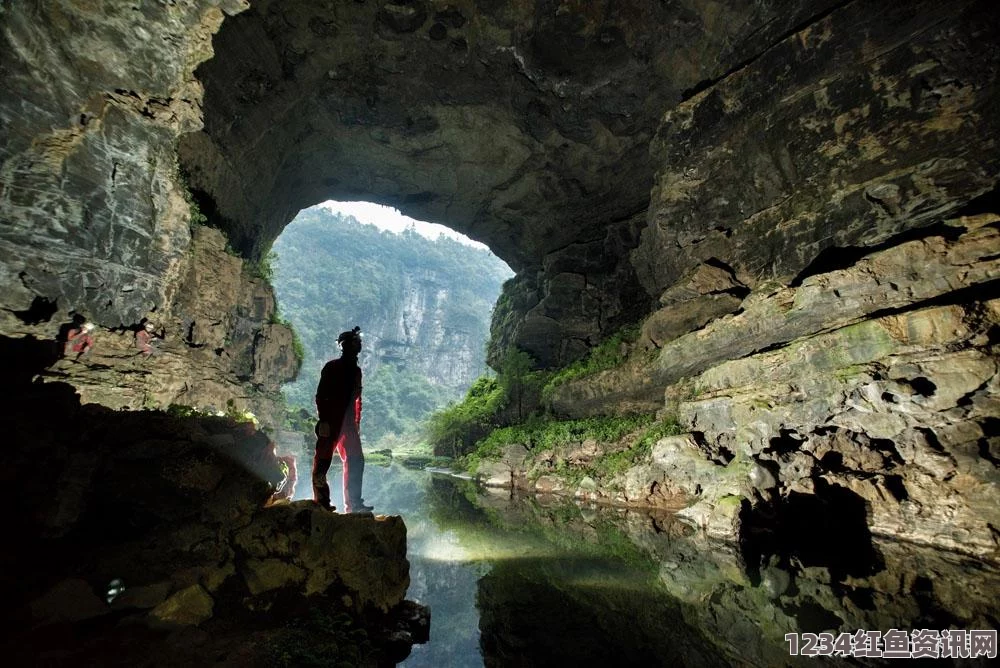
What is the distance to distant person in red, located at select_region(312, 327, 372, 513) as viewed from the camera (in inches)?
159

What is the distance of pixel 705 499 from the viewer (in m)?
7.59

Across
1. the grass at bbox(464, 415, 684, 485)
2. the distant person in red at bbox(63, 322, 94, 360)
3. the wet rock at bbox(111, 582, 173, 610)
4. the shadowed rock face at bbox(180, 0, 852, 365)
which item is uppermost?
the shadowed rock face at bbox(180, 0, 852, 365)

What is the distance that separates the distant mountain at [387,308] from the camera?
215 ft

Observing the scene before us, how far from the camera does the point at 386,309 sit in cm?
7706

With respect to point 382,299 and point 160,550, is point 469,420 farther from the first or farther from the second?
point 382,299

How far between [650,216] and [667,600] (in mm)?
11860

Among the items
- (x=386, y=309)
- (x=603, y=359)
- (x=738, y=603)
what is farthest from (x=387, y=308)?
(x=738, y=603)

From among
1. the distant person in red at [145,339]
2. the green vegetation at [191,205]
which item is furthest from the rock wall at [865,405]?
the green vegetation at [191,205]

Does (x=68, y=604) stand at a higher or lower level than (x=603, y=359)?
lower

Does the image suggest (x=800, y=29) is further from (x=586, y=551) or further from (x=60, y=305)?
(x=60, y=305)

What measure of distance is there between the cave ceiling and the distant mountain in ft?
157

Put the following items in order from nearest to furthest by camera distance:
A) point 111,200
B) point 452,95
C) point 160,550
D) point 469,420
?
1. point 160,550
2. point 111,200
3. point 452,95
4. point 469,420

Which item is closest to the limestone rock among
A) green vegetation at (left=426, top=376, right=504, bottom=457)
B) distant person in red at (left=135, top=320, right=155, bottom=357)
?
green vegetation at (left=426, top=376, right=504, bottom=457)

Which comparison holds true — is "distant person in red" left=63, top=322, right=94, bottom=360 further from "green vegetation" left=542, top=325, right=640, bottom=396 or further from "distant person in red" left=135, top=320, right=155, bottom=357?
"green vegetation" left=542, top=325, right=640, bottom=396
